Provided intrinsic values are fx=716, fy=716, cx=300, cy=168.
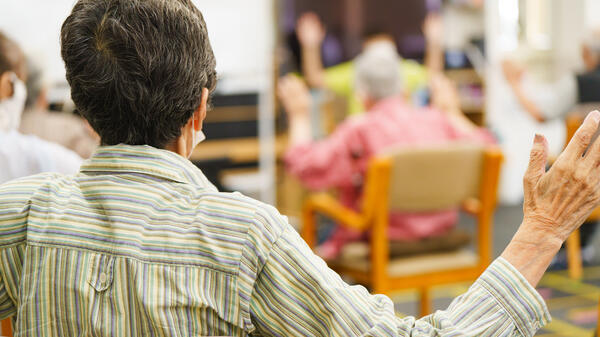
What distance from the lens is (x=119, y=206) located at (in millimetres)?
888

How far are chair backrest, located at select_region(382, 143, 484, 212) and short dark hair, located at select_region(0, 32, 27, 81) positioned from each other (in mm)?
1172

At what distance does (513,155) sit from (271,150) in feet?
9.28

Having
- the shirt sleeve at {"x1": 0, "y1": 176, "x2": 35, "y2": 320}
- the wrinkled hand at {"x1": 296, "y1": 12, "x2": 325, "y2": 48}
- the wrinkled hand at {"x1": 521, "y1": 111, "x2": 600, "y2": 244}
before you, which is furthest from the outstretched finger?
the wrinkled hand at {"x1": 296, "y1": 12, "x2": 325, "y2": 48}

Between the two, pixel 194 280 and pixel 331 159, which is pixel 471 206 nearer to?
pixel 331 159

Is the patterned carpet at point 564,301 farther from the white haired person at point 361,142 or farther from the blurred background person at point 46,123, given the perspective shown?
the blurred background person at point 46,123

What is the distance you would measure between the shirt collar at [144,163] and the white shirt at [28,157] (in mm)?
604

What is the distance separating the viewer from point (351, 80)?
4.95m

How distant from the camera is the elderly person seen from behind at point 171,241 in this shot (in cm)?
85

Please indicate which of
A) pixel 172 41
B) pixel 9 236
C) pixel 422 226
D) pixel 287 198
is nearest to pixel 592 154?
pixel 172 41

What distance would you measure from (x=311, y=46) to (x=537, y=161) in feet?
15.0

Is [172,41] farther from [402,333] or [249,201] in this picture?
[402,333]

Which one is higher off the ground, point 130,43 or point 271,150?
point 130,43

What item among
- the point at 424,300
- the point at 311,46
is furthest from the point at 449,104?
the point at 311,46

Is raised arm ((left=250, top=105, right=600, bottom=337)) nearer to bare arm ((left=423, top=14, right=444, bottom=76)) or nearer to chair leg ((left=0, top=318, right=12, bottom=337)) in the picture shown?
chair leg ((left=0, top=318, right=12, bottom=337))
